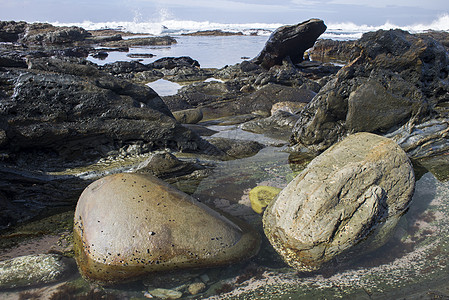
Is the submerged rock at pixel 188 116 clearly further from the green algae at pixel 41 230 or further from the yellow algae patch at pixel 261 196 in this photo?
the green algae at pixel 41 230

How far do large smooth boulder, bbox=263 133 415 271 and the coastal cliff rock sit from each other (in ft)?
5.12

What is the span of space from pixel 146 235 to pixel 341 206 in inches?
62.1

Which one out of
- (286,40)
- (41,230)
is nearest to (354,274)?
(41,230)

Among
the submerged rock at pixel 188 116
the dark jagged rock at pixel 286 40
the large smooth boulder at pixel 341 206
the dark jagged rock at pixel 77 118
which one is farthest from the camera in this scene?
the dark jagged rock at pixel 286 40

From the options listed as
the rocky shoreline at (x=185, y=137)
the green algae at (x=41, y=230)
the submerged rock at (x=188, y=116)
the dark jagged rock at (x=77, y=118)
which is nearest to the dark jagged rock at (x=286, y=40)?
the submerged rock at (x=188, y=116)

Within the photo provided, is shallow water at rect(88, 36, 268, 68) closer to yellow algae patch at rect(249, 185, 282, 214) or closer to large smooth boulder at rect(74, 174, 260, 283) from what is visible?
yellow algae patch at rect(249, 185, 282, 214)

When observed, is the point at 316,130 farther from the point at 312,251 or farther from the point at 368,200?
the point at 312,251

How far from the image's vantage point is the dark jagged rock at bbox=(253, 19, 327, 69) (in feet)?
48.9

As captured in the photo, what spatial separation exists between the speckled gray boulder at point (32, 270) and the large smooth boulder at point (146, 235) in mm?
147

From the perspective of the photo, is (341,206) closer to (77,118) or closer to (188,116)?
(77,118)

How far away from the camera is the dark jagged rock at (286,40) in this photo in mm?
14898

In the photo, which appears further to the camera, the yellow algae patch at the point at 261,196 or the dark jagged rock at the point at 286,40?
the dark jagged rock at the point at 286,40

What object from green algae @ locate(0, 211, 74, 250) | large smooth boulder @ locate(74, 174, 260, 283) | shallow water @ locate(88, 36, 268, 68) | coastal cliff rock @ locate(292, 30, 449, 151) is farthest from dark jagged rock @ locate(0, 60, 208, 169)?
shallow water @ locate(88, 36, 268, 68)

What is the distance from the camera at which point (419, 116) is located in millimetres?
4844
